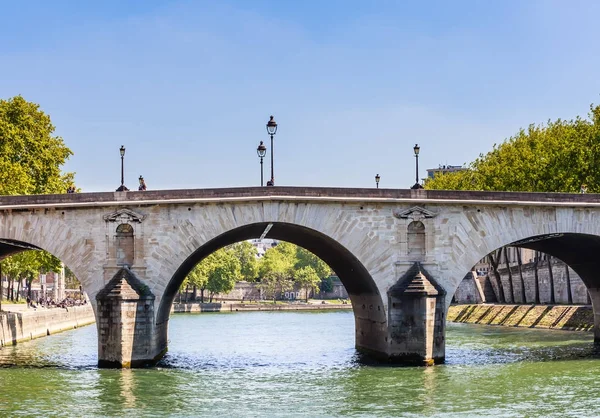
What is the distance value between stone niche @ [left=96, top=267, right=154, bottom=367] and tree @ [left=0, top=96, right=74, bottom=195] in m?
19.8

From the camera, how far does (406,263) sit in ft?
135

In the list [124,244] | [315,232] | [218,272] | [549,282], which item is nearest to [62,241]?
[124,244]

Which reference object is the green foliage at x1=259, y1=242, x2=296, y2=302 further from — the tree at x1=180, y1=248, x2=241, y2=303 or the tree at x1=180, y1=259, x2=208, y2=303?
the tree at x1=180, y1=259, x2=208, y2=303

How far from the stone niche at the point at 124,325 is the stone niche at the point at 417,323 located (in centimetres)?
1033

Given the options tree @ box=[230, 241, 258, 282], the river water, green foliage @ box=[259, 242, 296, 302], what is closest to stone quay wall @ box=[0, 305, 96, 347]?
the river water

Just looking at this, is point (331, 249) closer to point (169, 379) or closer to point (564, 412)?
point (169, 379)

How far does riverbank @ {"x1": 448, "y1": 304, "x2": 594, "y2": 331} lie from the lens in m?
60.2

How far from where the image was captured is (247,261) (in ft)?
551

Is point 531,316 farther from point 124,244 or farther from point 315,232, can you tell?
point 124,244

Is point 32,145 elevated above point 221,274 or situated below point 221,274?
above

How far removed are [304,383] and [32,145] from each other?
104 ft

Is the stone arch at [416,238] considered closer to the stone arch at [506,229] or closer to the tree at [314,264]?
the stone arch at [506,229]

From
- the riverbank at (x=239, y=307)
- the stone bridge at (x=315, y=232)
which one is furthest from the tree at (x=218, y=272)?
the stone bridge at (x=315, y=232)

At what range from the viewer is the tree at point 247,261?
164875 mm
